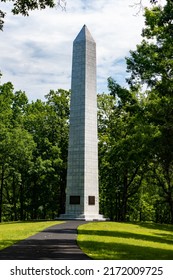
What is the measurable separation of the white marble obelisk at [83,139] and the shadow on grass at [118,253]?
1829cm

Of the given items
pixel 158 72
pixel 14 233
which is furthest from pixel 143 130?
pixel 14 233

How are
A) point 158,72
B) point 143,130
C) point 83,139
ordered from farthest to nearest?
point 83,139 → point 143,130 → point 158,72

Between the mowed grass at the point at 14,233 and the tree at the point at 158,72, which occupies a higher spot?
the tree at the point at 158,72

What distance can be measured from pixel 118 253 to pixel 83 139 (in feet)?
72.1

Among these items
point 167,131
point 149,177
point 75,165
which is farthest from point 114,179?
point 167,131

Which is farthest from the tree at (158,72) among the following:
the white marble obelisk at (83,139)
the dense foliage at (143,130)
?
the white marble obelisk at (83,139)

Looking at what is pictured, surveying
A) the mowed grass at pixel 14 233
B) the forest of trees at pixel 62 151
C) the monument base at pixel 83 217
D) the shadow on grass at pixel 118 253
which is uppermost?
the forest of trees at pixel 62 151

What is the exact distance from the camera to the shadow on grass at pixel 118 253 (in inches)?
458

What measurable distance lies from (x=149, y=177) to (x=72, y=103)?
599 inches

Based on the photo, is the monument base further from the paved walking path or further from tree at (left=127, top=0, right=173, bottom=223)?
the paved walking path

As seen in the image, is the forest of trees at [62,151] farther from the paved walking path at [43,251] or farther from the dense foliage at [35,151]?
the paved walking path at [43,251]

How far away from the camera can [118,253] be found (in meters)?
12.6

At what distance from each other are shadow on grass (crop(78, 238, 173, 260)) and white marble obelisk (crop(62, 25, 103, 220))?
18.3 metres

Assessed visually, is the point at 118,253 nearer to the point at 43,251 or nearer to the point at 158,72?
the point at 43,251
